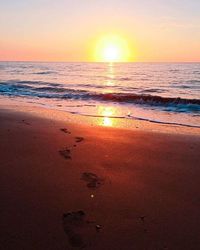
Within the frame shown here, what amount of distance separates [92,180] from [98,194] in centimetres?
51

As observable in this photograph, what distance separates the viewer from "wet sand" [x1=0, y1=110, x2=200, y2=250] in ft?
10.0

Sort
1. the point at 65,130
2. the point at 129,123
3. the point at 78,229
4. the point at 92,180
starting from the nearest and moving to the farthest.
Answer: the point at 78,229 < the point at 92,180 < the point at 65,130 < the point at 129,123

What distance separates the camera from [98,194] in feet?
13.0

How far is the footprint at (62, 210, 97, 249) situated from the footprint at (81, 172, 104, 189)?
75 centimetres

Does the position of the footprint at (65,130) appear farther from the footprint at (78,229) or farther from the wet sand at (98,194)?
the footprint at (78,229)

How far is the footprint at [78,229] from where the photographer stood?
297cm

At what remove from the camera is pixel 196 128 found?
8844 mm

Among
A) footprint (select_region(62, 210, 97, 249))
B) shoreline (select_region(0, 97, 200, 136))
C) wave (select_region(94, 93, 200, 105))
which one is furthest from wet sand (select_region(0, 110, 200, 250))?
wave (select_region(94, 93, 200, 105))

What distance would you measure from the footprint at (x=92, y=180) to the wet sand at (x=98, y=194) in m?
0.01

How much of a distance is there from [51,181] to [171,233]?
1686 mm

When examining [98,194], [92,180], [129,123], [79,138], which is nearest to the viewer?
[98,194]

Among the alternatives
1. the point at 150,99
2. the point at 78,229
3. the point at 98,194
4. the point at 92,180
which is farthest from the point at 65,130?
the point at 150,99

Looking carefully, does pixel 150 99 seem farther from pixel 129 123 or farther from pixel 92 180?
pixel 92 180

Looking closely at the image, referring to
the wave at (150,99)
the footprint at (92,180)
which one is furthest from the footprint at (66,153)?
the wave at (150,99)
